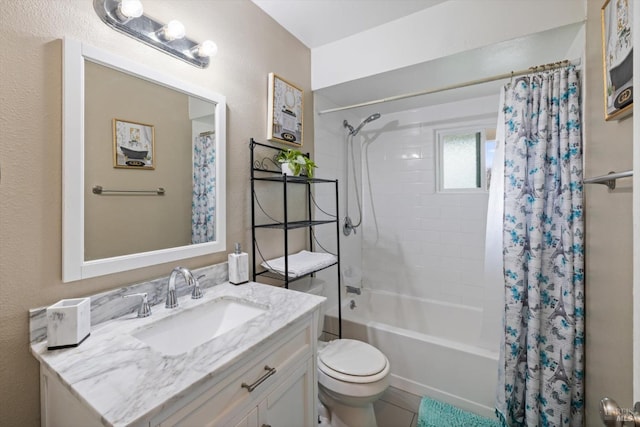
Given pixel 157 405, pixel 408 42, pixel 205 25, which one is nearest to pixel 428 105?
pixel 408 42

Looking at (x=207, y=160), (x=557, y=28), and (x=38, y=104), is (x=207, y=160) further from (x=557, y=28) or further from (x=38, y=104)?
(x=557, y=28)

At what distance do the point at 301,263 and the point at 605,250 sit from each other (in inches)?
56.5

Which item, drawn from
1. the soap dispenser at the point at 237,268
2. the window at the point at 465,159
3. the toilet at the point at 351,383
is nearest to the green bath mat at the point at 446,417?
the toilet at the point at 351,383

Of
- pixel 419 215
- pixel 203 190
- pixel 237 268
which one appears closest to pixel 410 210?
pixel 419 215

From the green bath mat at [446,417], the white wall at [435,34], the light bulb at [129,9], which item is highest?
the white wall at [435,34]

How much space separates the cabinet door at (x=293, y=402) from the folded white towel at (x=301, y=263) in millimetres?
558

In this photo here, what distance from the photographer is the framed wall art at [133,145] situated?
1.08 m

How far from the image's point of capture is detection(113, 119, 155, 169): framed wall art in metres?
1.08

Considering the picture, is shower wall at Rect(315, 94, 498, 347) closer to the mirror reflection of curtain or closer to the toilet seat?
the toilet seat

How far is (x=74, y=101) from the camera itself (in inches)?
36.8

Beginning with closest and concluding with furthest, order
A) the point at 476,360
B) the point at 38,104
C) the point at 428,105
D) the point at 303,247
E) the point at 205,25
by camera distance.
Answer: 1. the point at 38,104
2. the point at 205,25
3. the point at 476,360
4. the point at 303,247
5. the point at 428,105

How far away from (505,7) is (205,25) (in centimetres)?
163

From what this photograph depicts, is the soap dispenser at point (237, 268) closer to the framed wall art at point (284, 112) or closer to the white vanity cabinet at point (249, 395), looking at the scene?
the white vanity cabinet at point (249, 395)

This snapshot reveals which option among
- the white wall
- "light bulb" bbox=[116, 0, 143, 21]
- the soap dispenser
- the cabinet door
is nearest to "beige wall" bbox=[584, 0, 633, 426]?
the white wall
